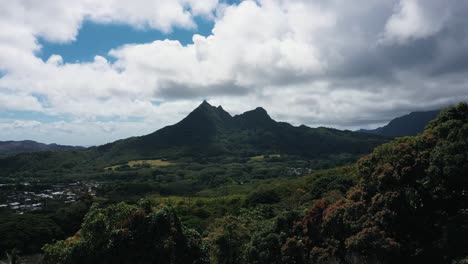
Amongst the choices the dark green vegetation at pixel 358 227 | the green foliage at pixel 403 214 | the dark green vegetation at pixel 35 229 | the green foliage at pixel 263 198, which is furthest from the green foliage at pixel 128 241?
the green foliage at pixel 263 198

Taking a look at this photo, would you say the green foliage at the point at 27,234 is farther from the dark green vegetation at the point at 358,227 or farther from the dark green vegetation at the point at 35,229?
the dark green vegetation at the point at 358,227

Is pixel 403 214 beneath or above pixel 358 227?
above

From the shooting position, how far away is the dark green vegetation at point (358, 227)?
23.6 metres

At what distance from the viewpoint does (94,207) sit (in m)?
28.1

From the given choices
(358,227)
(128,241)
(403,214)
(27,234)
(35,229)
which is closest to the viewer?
(403,214)

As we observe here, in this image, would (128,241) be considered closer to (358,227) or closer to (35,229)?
(358,227)

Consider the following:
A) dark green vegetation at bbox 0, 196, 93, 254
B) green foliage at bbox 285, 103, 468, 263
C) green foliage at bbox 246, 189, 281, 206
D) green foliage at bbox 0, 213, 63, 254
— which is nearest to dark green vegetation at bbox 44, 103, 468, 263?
green foliage at bbox 285, 103, 468, 263

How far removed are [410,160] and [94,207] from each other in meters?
22.4

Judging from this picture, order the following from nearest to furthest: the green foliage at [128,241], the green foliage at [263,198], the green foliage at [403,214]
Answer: the green foliage at [403,214] → the green foliage at [128,241] → the green foliage at [263,198]

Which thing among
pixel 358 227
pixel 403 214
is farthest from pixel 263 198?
pixel 403 214

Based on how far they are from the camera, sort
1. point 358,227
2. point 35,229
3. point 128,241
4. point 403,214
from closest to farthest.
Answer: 1. point 403,214
2. point 358,227
3. point 128,241
4. point 35,229

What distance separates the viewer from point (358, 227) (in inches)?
985

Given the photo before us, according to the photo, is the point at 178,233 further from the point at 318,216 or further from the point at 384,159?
the point at 384,159

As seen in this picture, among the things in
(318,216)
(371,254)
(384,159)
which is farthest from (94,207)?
(384,159)
